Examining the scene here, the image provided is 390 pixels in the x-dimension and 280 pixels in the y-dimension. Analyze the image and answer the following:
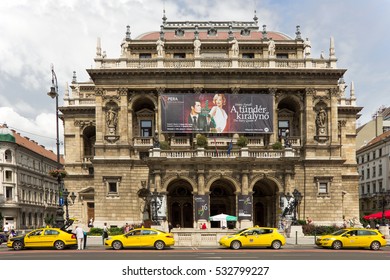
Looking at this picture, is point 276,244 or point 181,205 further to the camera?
point 181,205

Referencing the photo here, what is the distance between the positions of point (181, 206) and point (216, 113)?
35.0ft

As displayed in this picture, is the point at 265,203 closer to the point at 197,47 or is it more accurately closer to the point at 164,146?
the point at 164,146

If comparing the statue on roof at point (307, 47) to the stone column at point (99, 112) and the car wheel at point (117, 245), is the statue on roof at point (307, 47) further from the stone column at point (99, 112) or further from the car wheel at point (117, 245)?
the car wheel at point (117, 245)

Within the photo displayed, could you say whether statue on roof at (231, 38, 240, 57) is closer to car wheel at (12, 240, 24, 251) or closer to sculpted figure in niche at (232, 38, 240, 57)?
sculpted figure in niche at (232, 38, 240, 57)

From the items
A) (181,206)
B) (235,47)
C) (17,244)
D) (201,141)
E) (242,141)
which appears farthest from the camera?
(235,47)

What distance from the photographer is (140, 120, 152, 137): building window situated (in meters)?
49.9

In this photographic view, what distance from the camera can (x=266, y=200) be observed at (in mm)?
48375

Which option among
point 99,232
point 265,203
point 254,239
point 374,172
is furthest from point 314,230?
point 374,172

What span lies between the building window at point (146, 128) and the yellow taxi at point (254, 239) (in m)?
24.4

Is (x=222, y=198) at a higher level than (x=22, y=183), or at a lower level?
lower

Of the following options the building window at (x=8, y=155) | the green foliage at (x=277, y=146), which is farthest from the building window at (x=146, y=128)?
the building window at (x=8, y=155)

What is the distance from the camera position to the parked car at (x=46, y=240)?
90.4ft

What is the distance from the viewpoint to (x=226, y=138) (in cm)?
4784

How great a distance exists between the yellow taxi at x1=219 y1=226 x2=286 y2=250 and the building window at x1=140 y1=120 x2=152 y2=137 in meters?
24.4
